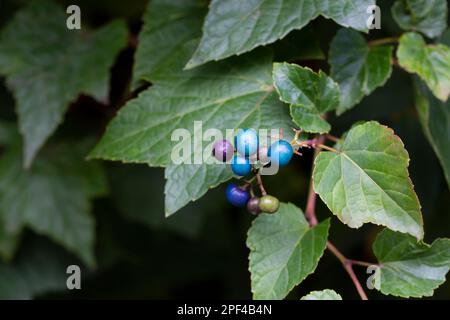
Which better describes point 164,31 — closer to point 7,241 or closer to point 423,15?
point 423,15

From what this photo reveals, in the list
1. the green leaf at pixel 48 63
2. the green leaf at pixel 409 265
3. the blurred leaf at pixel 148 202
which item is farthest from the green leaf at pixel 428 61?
the blurred leaf at pixel 148 202

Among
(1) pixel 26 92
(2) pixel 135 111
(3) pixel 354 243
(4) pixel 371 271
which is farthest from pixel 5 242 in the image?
(4) pixel 371 271

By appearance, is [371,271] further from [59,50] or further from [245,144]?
[59,50]

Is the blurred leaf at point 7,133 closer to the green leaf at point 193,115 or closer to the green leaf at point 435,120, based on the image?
the green leaf at point 193,115

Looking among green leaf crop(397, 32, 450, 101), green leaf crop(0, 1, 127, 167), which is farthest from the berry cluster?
green leaf crop(0, 1, 127, 167)

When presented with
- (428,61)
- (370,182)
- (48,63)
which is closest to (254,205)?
(370,182)
